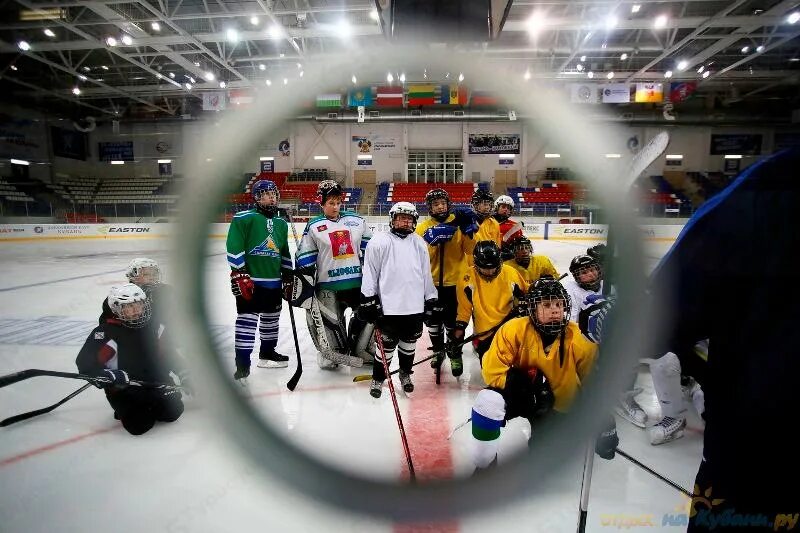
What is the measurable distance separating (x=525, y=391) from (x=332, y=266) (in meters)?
1.21

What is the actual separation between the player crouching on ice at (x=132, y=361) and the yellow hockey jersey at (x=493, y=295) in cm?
123

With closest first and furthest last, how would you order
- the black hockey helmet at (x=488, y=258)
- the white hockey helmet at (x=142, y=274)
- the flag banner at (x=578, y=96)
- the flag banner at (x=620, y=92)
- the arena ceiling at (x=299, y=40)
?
the flag banner at (x=578, y=96) → the white hockey helmet at (x=142, y=274) → the black hockey helmet at (x=488, y=258) → the arena ceiling at (x=299, y=40) → the flag banner at (x=620, y=92)

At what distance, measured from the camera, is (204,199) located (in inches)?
13.0

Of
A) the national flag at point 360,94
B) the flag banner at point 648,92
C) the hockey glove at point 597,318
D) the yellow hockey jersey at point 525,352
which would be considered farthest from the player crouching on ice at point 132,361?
the flag banner at point 648,92

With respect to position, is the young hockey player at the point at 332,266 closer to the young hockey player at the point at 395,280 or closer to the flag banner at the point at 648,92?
the young hockey player at the point at 395,280

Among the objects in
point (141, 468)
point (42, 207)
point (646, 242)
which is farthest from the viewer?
point (42, 207)

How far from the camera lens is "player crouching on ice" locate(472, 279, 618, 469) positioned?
1138 mm

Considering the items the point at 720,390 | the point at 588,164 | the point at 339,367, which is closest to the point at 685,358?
the point at 720,390

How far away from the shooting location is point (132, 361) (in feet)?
5.15

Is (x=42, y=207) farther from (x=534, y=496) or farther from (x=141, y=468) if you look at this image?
(x=534, y=496)

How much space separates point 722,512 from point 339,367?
1.71m

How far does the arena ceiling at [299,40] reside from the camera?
777cm

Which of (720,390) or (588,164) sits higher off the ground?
(588,164)

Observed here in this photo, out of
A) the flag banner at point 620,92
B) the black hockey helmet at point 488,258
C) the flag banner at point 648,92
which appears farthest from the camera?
the flag banner at point 648,92
